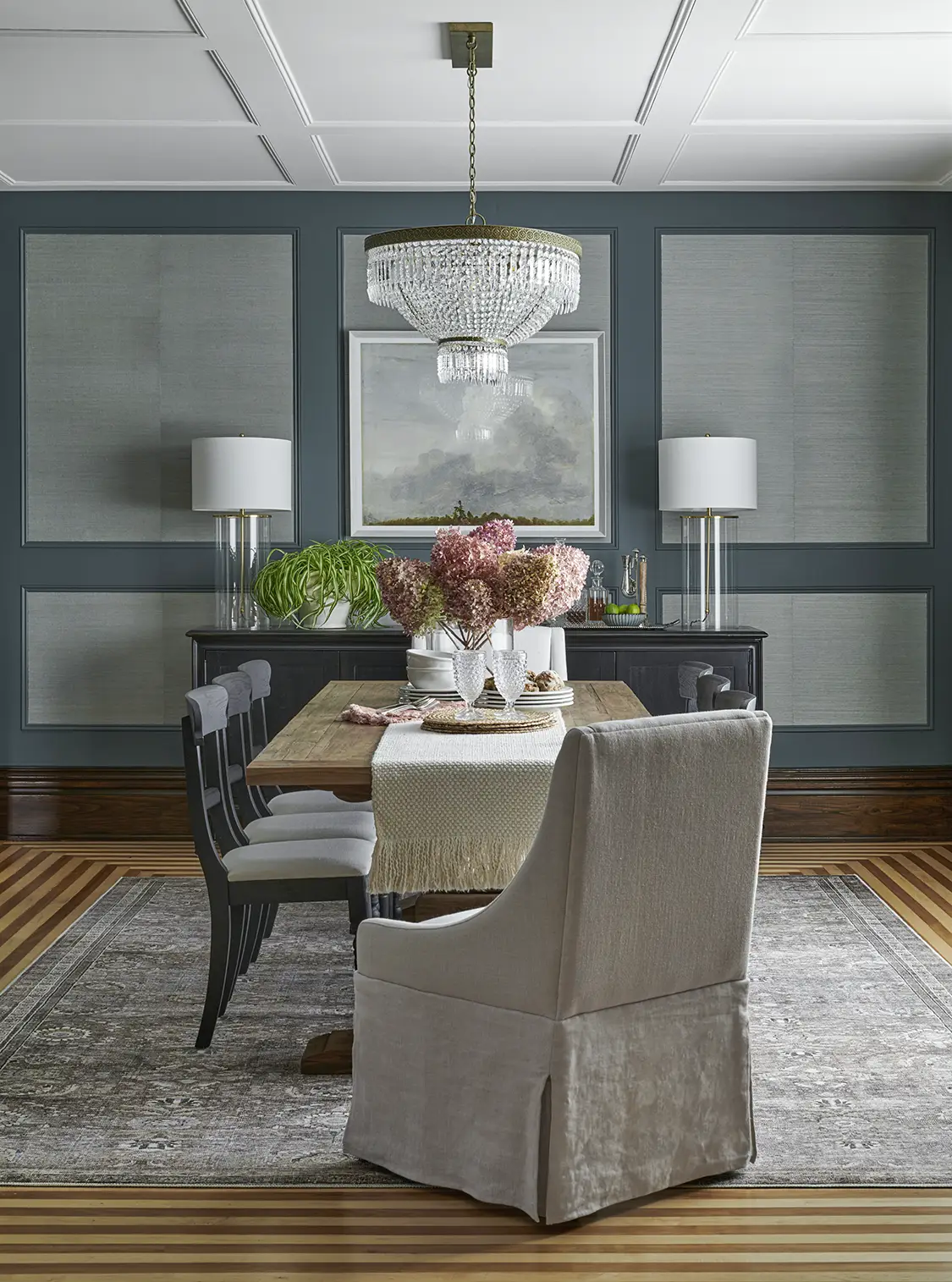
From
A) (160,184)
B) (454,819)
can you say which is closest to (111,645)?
(160,184)

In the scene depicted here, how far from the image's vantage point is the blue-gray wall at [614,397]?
5.61 meters

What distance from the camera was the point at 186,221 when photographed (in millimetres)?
5613

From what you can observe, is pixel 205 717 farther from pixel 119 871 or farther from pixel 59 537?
pixel 59 537

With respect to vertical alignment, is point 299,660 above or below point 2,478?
below

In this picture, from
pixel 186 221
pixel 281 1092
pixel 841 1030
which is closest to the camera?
pixel 281 1092

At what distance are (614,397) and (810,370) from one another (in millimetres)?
881

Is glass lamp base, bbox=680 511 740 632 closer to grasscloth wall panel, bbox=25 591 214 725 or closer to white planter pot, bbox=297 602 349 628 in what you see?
white planter pot, bbox=297 602 349 628

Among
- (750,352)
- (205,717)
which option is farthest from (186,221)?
(205,717)

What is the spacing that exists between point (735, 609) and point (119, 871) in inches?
113

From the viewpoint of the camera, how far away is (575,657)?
518cm

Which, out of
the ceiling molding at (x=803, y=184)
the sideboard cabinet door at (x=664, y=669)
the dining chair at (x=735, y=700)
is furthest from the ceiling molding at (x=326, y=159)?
the dining chair at (x=735, y=700)

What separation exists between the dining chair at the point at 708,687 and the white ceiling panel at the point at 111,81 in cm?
254

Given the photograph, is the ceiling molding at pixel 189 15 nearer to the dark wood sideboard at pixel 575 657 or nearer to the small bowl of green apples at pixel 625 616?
the dark wood sideboard at pixel 575 657

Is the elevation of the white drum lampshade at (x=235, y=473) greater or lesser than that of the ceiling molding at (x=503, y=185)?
lesser
